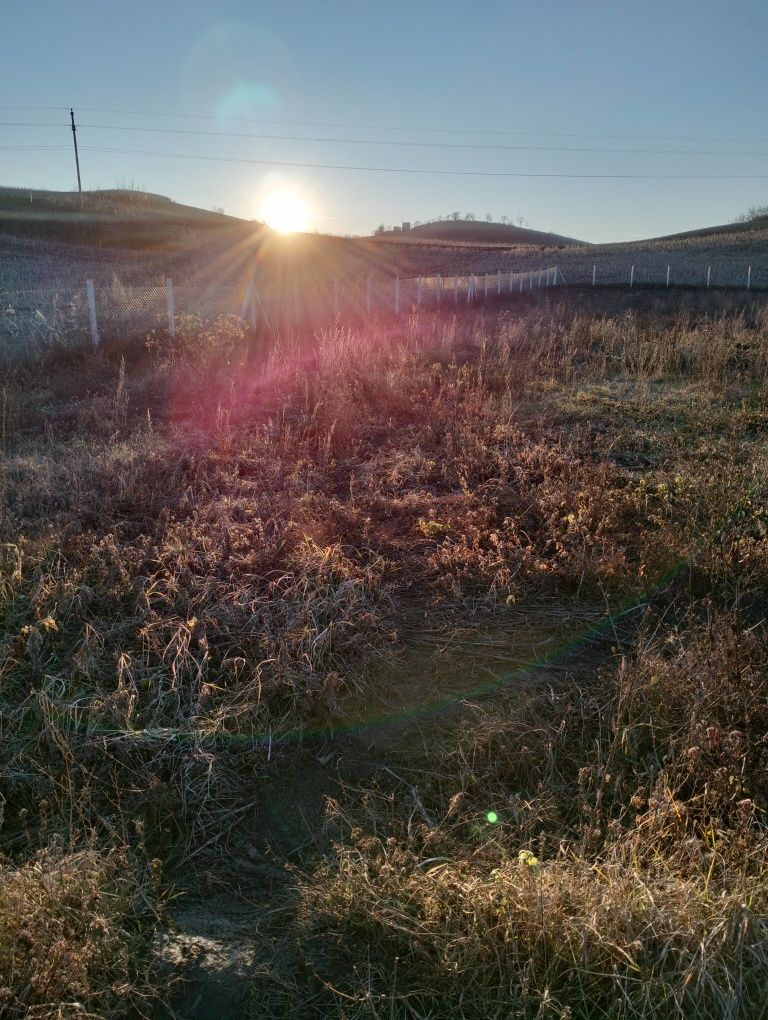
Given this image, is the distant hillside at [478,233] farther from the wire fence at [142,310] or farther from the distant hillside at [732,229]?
the wire fence at [142,310]

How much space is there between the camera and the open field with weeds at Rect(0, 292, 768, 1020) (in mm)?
1803

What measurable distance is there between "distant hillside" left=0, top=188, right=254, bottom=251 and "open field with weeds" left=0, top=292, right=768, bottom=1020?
1546 inches

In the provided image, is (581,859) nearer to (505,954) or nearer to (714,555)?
(505,954)

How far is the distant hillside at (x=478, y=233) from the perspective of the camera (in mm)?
86444

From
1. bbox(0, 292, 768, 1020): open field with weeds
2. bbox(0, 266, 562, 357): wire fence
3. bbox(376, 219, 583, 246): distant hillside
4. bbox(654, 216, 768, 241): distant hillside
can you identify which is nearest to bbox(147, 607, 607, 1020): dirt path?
bbox(0, 292, 768, 1020): open field with weeds

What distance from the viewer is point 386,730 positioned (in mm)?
2855

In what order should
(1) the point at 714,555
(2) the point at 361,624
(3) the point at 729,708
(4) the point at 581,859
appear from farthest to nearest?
(1) the point at 714,555, (2) the point at 361,624, (3) the point at 729,708, (4) the point at 581,859

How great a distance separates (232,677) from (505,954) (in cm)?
168

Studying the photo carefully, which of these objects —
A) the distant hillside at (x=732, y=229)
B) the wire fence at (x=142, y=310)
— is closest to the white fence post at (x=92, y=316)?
the wire fence at (x=142, y=310)

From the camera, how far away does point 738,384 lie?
316 inches

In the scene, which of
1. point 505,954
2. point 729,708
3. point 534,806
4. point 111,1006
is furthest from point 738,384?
point 111,1006

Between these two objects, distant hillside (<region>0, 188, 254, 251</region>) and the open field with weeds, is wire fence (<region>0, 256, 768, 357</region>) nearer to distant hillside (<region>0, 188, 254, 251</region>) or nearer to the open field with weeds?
the open field with weeds

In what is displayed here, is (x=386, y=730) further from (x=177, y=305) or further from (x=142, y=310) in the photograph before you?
(x=177, y=305)

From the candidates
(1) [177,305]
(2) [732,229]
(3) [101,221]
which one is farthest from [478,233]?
(1) [177,305]
